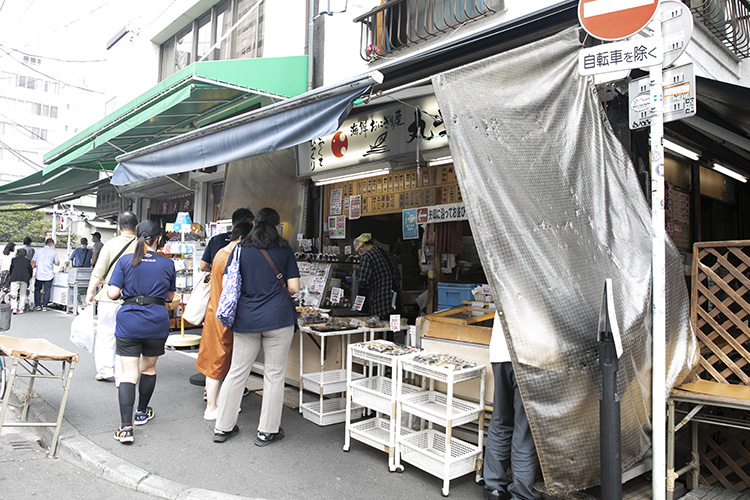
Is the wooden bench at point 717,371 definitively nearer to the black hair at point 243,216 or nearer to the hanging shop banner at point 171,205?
the black hair at point 243,216

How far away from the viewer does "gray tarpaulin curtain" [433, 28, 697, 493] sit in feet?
9.66

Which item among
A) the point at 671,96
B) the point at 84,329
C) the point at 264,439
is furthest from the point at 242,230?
the point at 671,96

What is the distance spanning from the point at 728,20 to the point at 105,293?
884 centimetres

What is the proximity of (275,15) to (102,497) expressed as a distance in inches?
355

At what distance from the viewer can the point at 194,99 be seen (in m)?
7.60

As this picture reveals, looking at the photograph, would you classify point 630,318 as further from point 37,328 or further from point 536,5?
point 37,328

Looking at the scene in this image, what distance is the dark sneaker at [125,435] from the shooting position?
4.50 m

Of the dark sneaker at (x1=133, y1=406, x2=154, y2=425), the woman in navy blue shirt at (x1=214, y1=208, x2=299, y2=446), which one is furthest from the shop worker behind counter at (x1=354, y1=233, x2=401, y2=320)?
the dark sneaker at (x1=133, y1=406, x2=154, y2=425)

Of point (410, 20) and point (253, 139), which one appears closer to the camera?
point (253, 139)

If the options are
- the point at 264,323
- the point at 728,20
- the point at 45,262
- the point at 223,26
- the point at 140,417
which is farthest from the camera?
the point at 45,262

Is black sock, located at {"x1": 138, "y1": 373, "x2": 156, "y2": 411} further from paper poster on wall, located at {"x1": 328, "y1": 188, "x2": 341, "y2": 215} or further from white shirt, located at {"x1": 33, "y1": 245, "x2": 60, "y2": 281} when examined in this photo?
white shirt, located at {"x1": 33, "y1": 245, "x2": 60, "y2": 281}

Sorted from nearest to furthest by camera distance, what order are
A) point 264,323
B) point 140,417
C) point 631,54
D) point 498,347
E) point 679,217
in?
point 631,54
point 498,347
point 264,323
point 140,417
point 679,217

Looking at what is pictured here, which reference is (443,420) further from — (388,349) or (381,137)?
(381,137)

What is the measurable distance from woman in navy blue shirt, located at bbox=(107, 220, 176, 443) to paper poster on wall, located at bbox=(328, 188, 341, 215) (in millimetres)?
4245
